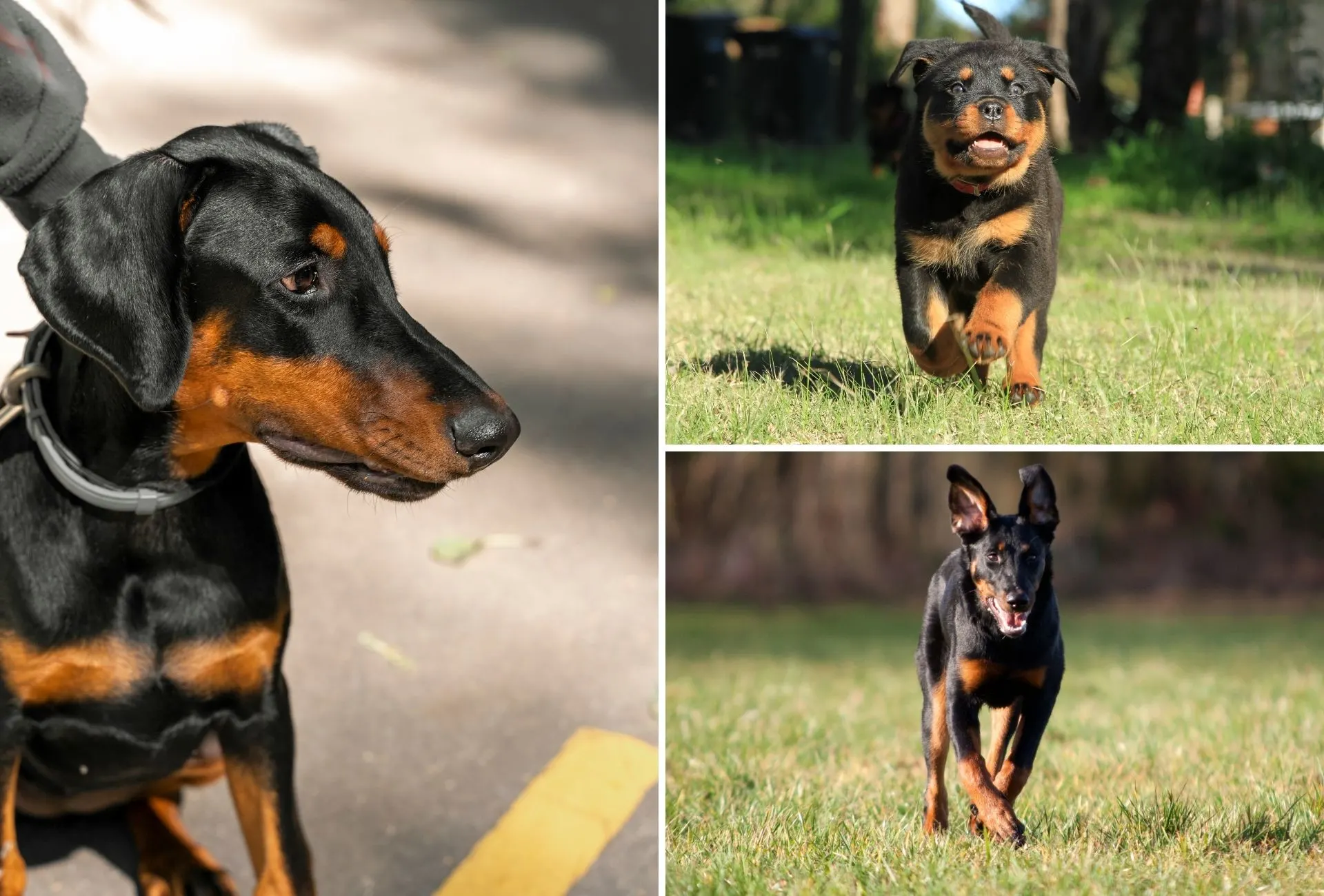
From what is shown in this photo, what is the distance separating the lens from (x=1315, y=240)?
10.8 ft

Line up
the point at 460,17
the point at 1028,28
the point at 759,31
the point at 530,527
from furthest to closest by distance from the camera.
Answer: the point at 460,17, the point at 530,527, the point at 759,31, the point at 1028,28

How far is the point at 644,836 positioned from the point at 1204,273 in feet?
5.79

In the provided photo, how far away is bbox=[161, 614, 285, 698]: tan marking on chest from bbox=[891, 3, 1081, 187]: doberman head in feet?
5.12

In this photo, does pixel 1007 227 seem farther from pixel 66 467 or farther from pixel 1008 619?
pixel 66 467

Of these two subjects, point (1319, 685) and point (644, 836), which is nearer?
point (644, 836)

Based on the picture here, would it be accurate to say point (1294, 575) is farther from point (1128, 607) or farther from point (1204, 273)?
point (1204, 273)

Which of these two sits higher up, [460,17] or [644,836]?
[460,17]

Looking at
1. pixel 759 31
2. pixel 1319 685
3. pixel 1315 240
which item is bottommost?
pixel 1319 685

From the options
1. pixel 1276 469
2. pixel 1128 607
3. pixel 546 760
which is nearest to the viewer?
pixel 546 760

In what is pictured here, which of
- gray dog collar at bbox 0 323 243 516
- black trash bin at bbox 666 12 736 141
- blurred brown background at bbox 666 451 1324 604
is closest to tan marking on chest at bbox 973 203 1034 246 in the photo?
black trash bin at bbox 666 12 736 141

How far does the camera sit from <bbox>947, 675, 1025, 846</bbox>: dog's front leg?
7.90 ft

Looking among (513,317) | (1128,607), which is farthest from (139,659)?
(1128,607)

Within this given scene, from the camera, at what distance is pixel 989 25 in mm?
2588

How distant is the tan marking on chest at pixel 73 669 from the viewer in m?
2.49
